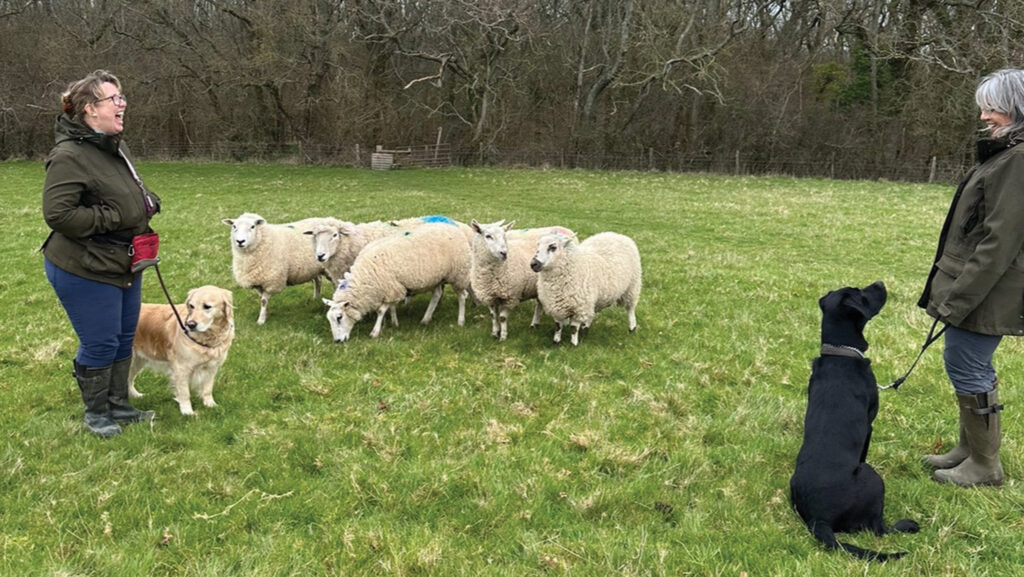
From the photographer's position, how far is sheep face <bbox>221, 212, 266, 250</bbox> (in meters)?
7.45

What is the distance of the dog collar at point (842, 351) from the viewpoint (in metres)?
3.63

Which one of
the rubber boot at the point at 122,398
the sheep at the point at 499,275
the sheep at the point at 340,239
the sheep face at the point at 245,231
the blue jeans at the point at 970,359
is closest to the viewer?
the blue jeans at the point at 970,359

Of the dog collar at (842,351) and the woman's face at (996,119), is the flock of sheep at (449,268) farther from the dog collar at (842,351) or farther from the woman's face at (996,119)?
the woman's face at (996,119)

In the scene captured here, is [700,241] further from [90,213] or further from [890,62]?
[890,62]

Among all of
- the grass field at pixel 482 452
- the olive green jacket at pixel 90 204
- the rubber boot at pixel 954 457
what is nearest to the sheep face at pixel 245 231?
the grass field at pixel 482 452

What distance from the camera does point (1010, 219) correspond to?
3.12 meters

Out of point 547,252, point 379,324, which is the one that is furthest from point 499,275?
point 379,324

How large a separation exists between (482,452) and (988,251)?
3.32 meters

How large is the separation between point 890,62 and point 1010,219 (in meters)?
34.7

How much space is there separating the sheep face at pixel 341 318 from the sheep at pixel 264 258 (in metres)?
1.26

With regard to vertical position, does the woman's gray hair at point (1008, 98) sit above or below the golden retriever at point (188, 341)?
above

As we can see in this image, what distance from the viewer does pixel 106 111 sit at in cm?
367

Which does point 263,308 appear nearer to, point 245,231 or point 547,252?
point 245,231

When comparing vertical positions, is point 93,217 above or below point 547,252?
above
